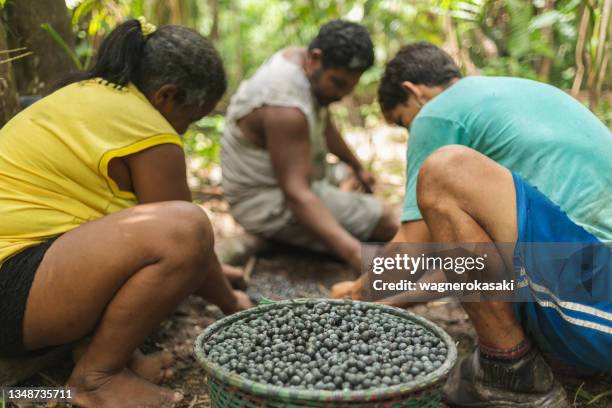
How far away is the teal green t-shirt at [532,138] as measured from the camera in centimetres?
175

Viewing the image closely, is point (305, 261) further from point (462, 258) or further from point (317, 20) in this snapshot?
point (317, 20)

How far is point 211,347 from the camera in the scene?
1610 mm

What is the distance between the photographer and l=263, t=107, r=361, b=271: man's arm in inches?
119

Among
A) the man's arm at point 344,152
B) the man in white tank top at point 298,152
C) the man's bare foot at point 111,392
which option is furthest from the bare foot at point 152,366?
the man's arm at point 344,152

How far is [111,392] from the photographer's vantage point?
1771 millimetres

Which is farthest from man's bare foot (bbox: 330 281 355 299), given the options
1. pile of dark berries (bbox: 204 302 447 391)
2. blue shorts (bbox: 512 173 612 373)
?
blue shorts (bbox: 512 173 612 373)

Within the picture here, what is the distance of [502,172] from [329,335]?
68 centimetres

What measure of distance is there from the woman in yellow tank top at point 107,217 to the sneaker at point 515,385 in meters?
0.92

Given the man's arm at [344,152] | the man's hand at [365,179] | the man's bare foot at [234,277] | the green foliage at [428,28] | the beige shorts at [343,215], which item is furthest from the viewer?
the man's hand at [365,179]

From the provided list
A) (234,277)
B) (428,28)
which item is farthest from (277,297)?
(428,28)

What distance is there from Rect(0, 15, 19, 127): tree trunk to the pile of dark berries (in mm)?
1204

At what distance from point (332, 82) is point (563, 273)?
177 cm

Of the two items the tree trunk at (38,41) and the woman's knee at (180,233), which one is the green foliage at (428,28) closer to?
the tree trunk at (38,41)

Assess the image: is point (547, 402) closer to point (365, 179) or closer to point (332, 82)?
point (332, 82)
